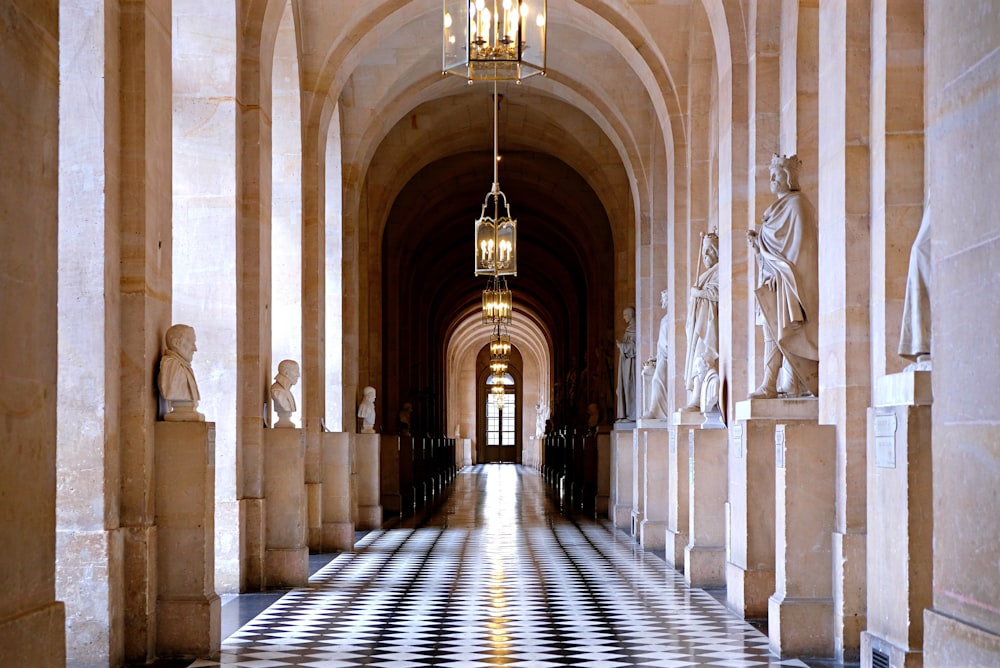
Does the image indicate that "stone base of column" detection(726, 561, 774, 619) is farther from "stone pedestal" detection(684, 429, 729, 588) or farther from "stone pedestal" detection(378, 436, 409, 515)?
"stone pedestal" detection(378, 436, 409, 515)

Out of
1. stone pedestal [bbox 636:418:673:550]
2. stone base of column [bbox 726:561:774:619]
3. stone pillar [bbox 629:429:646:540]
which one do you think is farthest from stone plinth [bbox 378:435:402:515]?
stone base of column [bbox 726:561:774:619]

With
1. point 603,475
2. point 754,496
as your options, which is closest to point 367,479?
point 603,475

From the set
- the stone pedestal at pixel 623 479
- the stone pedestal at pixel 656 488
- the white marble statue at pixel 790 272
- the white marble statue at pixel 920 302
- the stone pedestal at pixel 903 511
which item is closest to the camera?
the white marble statue at pixel 920 302

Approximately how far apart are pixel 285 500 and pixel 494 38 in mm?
5479

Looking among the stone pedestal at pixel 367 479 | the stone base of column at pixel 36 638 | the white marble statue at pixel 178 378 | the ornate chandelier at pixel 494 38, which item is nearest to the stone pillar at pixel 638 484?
the stone pedestal at pixel 367 479

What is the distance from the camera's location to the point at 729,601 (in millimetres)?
11070

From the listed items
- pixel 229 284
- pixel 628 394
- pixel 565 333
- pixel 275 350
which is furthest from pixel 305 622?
pixel 565 333

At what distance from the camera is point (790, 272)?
941 cm

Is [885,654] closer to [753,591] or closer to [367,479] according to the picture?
[753,591]

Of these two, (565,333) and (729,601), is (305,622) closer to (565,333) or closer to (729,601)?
(729,601)

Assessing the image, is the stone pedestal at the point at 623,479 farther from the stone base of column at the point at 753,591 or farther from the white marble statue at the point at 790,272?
the white marble statue at the point at 790,272

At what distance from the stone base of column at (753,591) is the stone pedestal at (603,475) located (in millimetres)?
12194

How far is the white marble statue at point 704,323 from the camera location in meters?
13.4

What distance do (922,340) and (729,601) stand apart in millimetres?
5417
